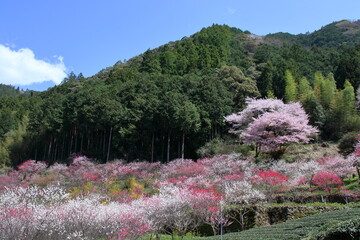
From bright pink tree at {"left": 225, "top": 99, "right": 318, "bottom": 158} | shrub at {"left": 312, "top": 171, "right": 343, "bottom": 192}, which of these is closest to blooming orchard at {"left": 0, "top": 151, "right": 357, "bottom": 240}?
shrub at {"left": 312, "top": 171, "right": 343, "bottom": 192}

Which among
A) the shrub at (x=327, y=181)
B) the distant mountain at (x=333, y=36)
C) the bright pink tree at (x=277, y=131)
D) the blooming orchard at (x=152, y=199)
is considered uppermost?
the distant mountain at (x=333, y=36)

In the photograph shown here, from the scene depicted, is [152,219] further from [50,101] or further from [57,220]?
[50,101]

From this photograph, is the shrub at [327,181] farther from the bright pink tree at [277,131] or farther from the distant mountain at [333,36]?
the distant mountain at [333,36]

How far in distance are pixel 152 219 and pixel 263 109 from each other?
69.7 ft

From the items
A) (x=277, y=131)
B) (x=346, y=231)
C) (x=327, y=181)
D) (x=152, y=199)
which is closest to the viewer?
(x=346, y=231)

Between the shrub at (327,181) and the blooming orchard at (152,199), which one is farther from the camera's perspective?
the shrub at (327,181)

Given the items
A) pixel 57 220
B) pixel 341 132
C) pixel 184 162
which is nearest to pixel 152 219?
pixel 57 220

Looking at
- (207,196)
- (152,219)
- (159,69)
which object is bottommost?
(152,219)

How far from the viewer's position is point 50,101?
42875 millimetres

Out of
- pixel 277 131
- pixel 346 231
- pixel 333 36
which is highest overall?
pixel 333 36

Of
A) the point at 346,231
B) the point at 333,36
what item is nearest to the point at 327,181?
the point at 346,231

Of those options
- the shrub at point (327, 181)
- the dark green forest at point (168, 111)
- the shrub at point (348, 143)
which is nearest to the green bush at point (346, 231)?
the shrub at point (327, 181)

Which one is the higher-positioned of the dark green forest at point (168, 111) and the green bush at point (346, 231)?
the dark green forest at point (168, 111)

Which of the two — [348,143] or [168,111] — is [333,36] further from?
[348,143]
